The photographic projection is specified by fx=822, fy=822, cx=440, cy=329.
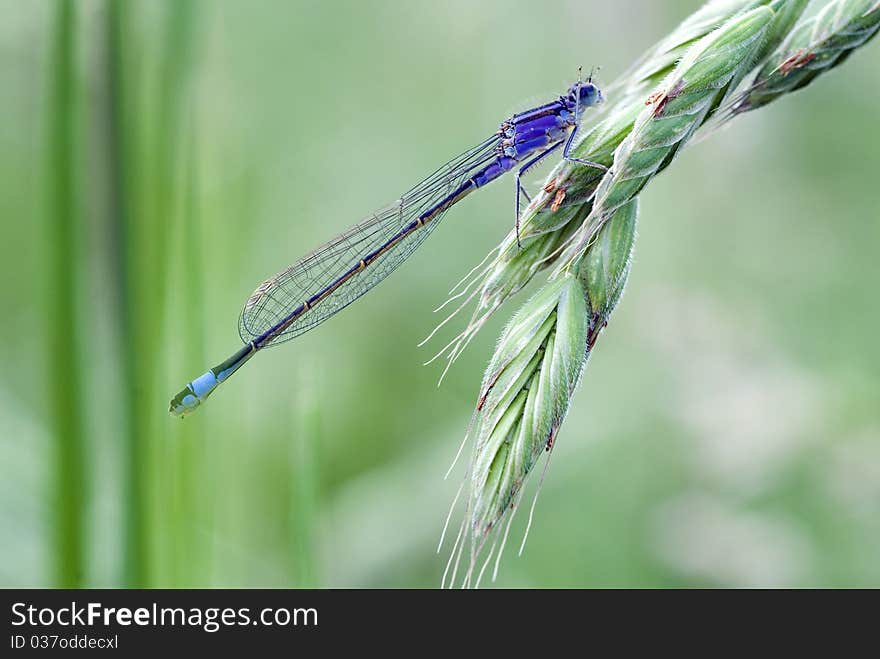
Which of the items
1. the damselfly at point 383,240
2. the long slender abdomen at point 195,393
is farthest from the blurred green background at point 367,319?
the damselfly at point 383,240

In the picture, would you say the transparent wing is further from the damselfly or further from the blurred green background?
the blurred green background

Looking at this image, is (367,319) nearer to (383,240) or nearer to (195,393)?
(383,240)

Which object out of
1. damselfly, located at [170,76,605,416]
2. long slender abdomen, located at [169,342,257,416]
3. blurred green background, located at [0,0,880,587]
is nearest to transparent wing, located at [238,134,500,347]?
damselfly, located at [170,76,605,416]

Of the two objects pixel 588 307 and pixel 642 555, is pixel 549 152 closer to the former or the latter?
pixel 588 307

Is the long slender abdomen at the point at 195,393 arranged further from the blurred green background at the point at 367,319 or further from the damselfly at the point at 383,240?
the damselfly at the point at 383,240

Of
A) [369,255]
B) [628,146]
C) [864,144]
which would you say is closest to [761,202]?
[864,144]

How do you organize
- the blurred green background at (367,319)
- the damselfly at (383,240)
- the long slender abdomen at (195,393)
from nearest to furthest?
the blurred green background at (367,319) < the long slender abdomen at (195,393) < the damselfly at (383,240)
